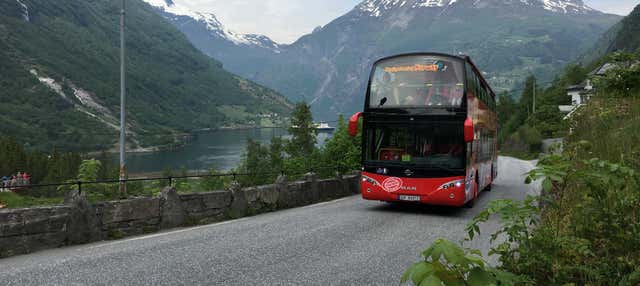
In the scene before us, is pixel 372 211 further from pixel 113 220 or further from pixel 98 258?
pixel 98 258

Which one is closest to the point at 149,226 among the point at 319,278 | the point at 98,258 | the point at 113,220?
the point at 113,220

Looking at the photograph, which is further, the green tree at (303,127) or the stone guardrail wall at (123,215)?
the green tree at (303,127)

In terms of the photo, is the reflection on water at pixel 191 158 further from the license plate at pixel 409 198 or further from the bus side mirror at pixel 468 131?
the bus side mirror at pixel 468 131

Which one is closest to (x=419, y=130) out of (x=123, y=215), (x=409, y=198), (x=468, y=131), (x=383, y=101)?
(x=383, y=101)

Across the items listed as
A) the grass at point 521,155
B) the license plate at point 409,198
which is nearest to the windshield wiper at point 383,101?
the license plate at point 409,198

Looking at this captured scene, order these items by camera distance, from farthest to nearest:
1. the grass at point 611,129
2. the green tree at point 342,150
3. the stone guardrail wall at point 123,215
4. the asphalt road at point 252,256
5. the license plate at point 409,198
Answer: the green tree at point 342,150
the license plate at point 409,198
the stone guardrail wall at point 123,215
the grass at point 611,129
the asphalt road at point 252,256

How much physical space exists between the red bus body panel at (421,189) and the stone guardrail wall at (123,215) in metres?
2.93

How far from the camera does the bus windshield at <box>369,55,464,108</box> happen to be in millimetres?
11773

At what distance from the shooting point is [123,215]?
9344 millimetres

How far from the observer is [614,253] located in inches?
172

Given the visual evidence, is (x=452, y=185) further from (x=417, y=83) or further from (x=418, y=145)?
(x=417, y=83)

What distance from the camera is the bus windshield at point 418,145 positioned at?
11.5m

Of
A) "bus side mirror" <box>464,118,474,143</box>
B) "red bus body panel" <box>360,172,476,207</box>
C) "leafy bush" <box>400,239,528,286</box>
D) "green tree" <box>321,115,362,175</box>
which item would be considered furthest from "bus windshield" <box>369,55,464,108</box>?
"green tree" <box>321,115,362,175</box>

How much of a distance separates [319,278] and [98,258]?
328 cm
